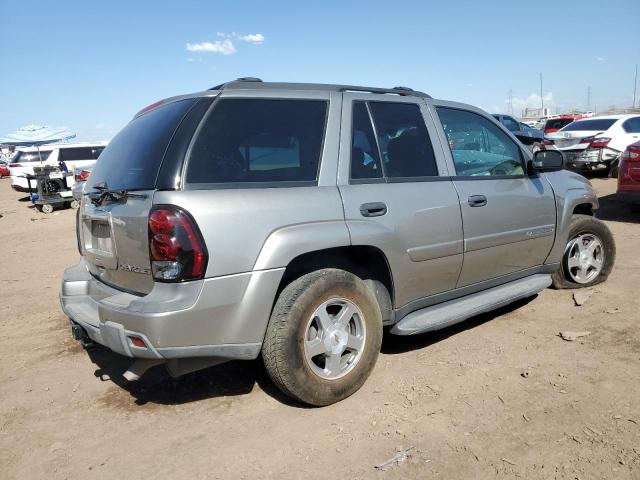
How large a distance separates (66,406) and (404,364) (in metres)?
2.25

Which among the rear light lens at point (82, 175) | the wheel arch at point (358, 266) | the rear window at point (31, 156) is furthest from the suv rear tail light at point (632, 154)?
the rear window at point (31, 156)

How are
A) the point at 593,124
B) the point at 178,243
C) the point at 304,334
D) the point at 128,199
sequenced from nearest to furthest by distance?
1. the point at 178,243
2. the point at 128,199
3. the point at 304,334
4. the point at 593,124

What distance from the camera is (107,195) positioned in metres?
2.91

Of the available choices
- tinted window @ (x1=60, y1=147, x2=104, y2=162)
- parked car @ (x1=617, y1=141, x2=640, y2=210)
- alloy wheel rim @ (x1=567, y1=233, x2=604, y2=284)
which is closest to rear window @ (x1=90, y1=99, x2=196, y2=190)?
alloy wheel rim @ (x1=567, y1=233, x2=604, y2=284)

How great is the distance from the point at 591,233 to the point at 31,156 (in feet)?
61.7

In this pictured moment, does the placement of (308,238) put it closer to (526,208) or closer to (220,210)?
(220,210)

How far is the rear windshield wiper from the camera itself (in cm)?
277

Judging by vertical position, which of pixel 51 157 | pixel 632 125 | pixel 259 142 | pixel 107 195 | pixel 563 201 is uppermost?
pixel 51 157

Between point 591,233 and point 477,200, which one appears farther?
point 591,233

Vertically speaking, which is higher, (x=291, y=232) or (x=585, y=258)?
(x=291, y=232)

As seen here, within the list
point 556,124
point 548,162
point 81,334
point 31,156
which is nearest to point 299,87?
point 81,334

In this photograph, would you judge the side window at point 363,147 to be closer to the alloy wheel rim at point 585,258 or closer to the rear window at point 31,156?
the alloy wheel rim at point 585,258

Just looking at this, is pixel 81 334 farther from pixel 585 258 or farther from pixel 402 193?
pixel 585 258

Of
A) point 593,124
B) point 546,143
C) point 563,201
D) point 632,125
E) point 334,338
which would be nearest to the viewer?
point 334,338
